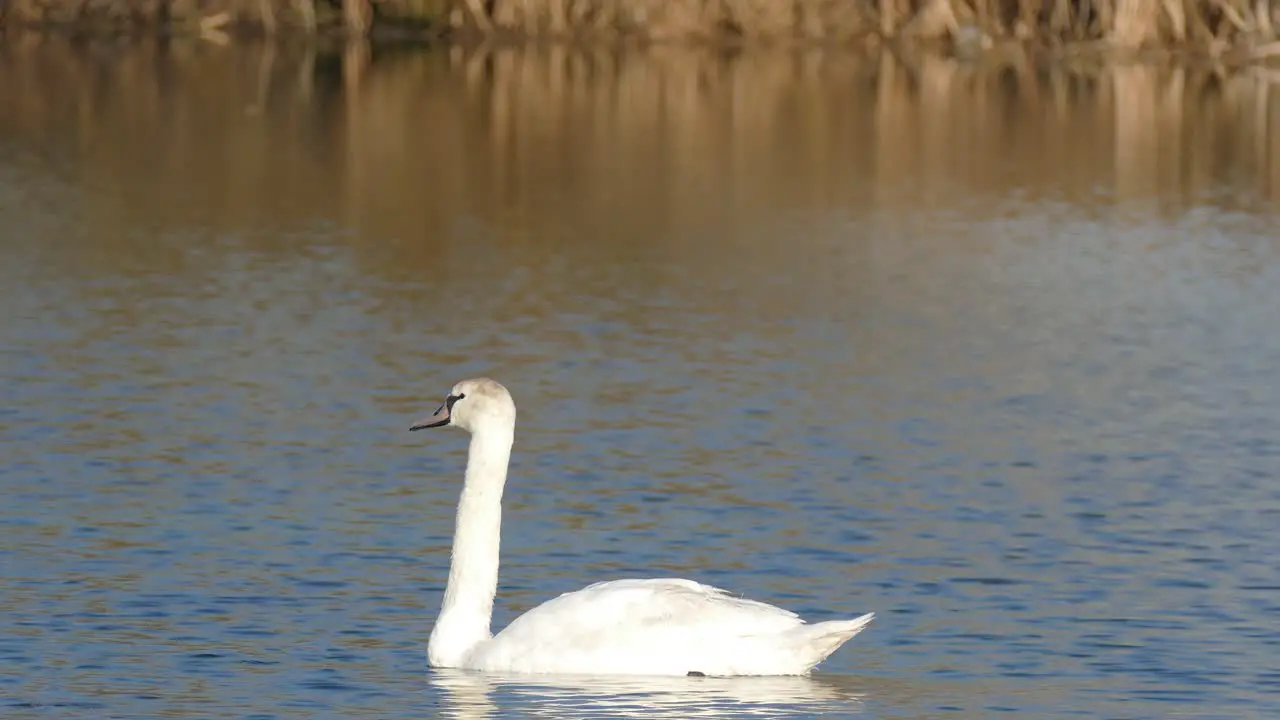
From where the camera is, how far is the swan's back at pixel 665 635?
10.1 m

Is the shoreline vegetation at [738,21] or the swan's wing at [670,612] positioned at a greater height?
the swan's wing at [670,612]

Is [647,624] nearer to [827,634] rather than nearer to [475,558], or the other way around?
[827,634]

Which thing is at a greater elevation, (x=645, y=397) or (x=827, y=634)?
(x=827, y=634)

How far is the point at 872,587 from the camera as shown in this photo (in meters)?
12.0

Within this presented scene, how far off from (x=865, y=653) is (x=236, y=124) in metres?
23.2

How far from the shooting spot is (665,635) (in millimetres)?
10133

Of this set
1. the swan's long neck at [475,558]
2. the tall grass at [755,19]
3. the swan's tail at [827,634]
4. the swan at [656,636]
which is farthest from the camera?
the tall grass at [755,19]

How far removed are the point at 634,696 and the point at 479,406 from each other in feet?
4.82

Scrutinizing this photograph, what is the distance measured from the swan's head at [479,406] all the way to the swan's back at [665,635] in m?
0.94

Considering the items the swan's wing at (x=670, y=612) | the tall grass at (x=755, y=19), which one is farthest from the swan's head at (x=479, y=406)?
the tall grass at (x=755, y=19)

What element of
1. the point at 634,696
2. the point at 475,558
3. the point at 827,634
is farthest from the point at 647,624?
the point at 475,558

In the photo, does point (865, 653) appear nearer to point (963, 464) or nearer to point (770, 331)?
point (963, 464)

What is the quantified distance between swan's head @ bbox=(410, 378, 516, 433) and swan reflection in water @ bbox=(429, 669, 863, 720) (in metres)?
1.02

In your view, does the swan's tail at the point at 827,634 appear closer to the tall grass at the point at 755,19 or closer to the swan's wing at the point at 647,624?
the swan's wing at the point at 647,624
